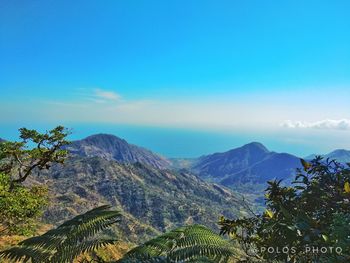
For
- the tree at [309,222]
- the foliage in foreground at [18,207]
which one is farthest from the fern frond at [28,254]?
the foliage in foreground at [18,207]

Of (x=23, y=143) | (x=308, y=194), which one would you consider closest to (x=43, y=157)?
(x=23, y=143)

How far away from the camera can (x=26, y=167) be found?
105 ft

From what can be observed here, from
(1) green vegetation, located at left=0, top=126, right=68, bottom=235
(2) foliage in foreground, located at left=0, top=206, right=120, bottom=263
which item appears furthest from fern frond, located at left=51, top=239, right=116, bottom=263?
(1) green vegetation, located at left=0, top=126, right=68, bottom=235

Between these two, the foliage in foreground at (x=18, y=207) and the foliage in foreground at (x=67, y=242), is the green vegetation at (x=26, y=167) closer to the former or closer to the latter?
the foliage in foreground at (x=18, y=207)

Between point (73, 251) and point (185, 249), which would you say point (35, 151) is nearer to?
point (73, 251)

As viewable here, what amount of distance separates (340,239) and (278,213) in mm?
3166

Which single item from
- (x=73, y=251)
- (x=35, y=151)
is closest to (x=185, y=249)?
(x=73, y=251)

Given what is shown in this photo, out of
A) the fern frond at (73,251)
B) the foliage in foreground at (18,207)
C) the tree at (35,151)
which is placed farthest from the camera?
the tree at (35,151)

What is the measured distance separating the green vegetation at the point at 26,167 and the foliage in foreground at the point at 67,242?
18.2 m

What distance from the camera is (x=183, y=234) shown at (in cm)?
723

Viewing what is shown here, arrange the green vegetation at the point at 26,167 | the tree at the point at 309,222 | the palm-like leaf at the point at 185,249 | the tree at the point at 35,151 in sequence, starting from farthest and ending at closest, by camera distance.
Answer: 1. the tree at the point at 35,151
2. the green vegetation at the point at 26,167
3. the palm-like leaf at the point at 185,249
4. the tree at the point at 309,222

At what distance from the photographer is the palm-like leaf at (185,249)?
5820 millimetres

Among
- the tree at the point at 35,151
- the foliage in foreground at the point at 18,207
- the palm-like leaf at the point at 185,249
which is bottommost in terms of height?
the foliage in foreground at the point at 18,207

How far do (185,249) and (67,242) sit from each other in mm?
2425
